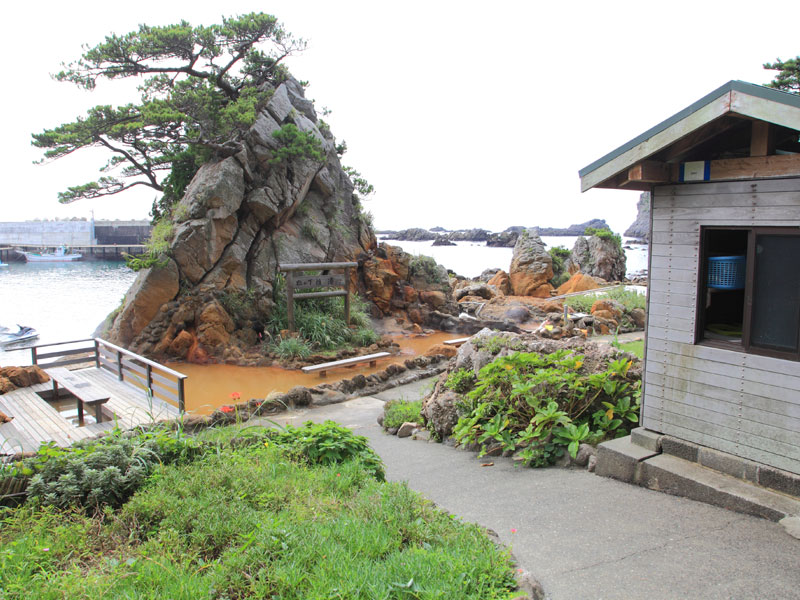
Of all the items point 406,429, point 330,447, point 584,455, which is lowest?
point 406,429

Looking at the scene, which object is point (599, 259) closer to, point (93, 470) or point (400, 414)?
point (400, 414)

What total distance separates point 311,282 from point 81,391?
28.0 ft

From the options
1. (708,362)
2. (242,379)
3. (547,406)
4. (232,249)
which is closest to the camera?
(708,362)

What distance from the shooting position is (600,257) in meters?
30.1

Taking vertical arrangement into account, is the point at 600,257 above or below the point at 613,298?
above

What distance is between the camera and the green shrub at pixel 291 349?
49.3 feet

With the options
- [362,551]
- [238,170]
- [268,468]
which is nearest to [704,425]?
[362,551]

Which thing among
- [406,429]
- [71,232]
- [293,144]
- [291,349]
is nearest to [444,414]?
[406,429]

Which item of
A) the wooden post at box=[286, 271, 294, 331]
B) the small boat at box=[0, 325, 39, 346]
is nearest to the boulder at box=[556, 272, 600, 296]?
the wooden post at box=[286, 271, 294, 331]

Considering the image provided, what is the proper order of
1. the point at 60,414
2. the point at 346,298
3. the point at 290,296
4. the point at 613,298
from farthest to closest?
the point at 613,298 < the point at 346,298 < the point at 290,296 < the point at 60,414

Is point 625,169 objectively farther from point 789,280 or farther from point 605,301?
point 605,301

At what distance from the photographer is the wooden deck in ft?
25.7

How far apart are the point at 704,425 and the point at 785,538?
4.01 feet

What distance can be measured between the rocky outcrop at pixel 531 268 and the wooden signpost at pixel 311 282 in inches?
451
